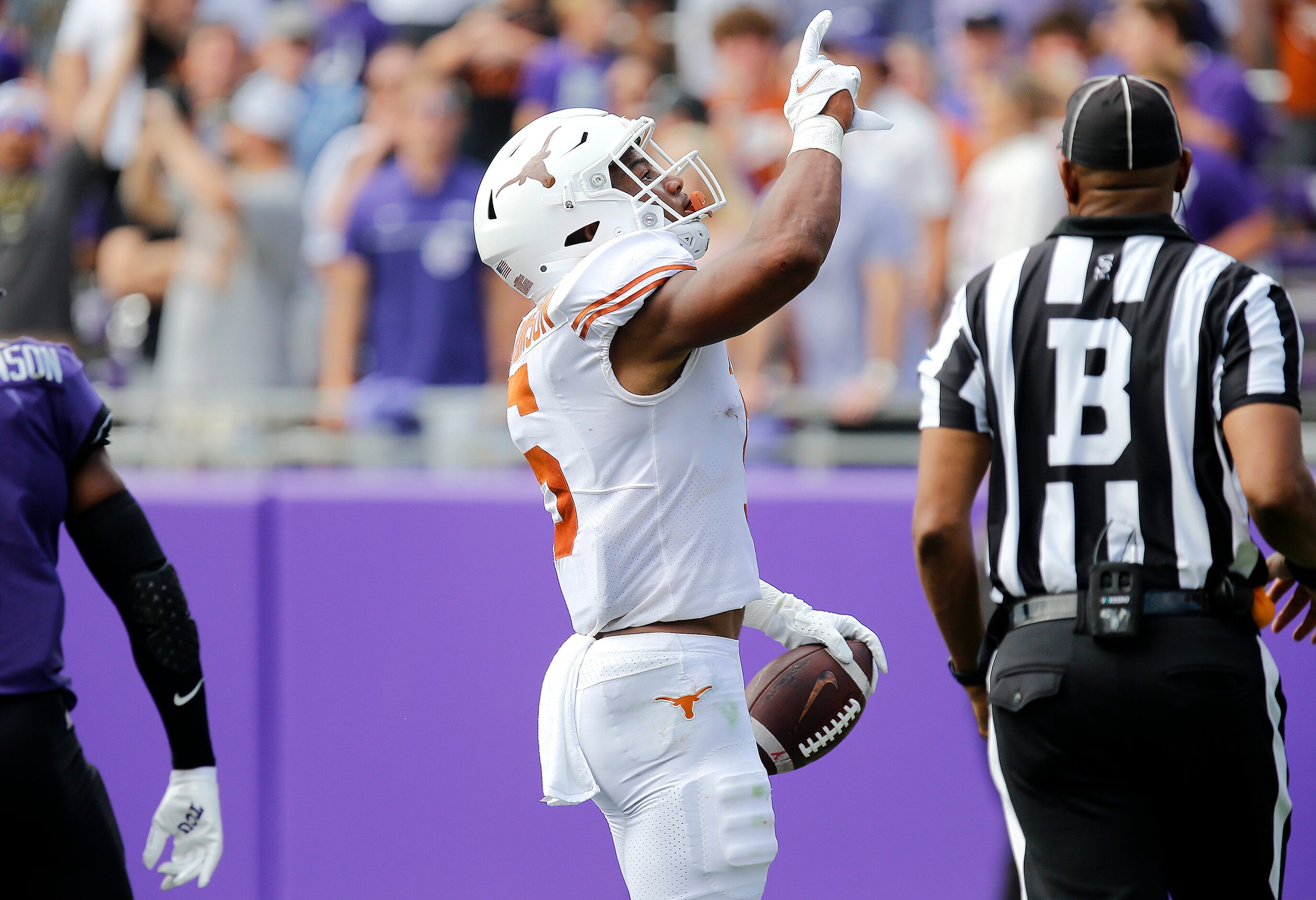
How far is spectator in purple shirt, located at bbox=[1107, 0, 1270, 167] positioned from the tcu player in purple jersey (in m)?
4.32

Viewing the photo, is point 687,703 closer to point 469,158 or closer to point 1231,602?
point 1231,602

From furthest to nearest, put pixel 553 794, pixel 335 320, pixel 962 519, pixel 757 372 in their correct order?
pixel 335 320 < pixel 757 372 < pixel 962 519 < pixel 553 794

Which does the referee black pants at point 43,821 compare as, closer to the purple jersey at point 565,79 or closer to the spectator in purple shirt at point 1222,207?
the spectator in purple shirt at point 1222,207

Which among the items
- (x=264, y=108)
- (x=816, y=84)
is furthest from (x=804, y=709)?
(x=264, y=108)

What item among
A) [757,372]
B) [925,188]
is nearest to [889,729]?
[757,372]

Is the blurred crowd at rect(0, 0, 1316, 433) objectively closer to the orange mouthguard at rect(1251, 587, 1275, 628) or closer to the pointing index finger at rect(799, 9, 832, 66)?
the orange mouthguard at rect(1251, 587, 1275, 628)

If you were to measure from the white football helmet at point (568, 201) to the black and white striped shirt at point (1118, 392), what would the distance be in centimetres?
67

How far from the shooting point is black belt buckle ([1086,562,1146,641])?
→ 2.78 metres

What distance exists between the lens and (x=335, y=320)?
7.00 m

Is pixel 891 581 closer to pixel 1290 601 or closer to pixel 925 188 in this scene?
pixel 1290 601

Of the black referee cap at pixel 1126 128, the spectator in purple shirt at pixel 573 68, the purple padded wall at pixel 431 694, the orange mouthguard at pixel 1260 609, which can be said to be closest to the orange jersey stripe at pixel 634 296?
the black referee cap at pixel 1126 128

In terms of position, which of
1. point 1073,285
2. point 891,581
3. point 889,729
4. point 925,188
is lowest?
point 889,729

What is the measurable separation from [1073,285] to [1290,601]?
837 mm

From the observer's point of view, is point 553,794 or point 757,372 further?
point 757,372
